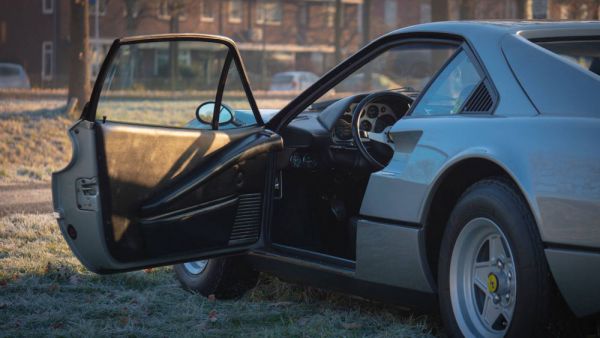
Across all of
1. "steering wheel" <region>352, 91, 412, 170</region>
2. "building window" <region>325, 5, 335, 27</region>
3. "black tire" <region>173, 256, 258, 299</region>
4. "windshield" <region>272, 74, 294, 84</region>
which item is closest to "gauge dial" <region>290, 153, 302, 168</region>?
"steering wheel" <region>352, 91, 412, 170</region>

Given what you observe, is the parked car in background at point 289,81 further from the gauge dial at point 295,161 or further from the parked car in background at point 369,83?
the gauge dial at point 295,161

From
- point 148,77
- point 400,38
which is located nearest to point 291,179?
point 400,38

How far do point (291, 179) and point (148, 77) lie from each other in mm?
52260

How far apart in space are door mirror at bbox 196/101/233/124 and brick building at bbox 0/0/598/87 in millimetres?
42296

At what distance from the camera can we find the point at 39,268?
22.3ft

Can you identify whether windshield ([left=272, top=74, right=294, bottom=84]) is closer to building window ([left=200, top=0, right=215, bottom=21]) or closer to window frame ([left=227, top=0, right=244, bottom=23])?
building window ([left=200, top=0, right=215, bottom=21])

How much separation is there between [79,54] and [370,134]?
17.7 metres

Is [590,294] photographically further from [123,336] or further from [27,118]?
[27,118]

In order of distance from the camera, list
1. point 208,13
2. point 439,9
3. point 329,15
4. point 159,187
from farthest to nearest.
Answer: point 329,15
point 208,13
point 439,9
point 159,187

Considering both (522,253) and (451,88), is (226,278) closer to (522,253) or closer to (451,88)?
(451,88)

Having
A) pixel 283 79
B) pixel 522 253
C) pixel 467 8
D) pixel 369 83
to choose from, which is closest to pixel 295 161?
pixel 522 253

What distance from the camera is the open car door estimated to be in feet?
15.2

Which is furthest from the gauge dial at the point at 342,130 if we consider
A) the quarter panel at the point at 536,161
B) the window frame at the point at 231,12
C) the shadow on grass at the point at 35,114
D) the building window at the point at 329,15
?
the building window at the point at 329,15

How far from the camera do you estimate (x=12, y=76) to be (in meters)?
47.1
